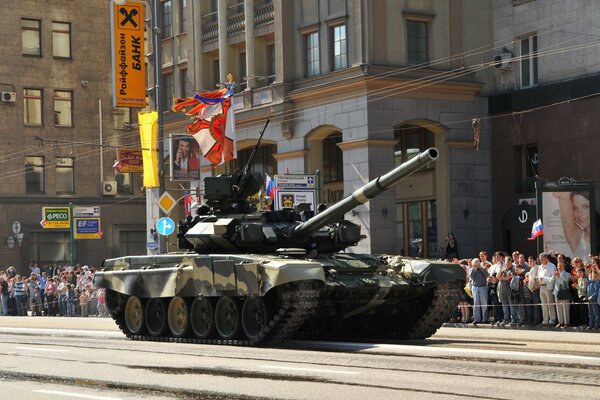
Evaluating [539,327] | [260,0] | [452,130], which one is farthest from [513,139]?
[539,327]

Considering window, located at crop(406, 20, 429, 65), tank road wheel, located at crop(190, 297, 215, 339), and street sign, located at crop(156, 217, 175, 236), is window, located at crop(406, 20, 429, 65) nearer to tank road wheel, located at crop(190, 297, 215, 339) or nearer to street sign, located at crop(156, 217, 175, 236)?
street sign, located at crop(156, 217, 175, 236)

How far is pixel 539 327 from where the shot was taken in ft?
88.0

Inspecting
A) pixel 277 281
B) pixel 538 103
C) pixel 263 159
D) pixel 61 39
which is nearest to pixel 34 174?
pixel 61 39

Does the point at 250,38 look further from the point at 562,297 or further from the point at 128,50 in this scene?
the point at 562,297

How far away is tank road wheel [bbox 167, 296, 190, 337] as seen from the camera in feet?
75.9

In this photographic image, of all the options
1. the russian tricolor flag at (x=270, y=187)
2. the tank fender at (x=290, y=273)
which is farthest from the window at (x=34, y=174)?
the tank fender at (x=290, y=273)

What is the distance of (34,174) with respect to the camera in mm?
61094

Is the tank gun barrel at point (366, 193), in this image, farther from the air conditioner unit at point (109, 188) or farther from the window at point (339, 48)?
the air conditioner unit at point (109, 188)

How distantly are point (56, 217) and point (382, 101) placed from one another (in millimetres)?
21413

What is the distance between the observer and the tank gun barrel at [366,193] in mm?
18734

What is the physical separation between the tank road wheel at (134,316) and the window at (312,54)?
17965 millimetres

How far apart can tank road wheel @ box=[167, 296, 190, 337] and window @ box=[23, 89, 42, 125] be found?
38.8 metres

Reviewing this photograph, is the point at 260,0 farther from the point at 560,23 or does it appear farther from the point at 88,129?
the point at 88,129

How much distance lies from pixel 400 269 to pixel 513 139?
65.1ft
